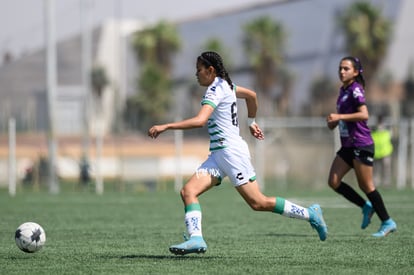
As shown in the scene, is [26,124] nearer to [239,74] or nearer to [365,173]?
[239,74]

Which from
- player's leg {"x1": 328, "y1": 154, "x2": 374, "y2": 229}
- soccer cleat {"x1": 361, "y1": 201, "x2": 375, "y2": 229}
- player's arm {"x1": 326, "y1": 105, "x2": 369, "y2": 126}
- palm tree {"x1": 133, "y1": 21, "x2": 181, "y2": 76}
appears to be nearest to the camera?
player's arm {"x1": 326, "y1": 105, "x2": 369, "y2": 126}

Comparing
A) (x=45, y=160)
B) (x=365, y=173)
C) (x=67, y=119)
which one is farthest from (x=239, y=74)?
(x=365, y=173)

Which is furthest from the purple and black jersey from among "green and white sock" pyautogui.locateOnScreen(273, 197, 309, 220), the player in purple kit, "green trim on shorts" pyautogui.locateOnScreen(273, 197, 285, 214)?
"green trim on shorts" pyautogui.locateOnScreen(273, 197, 285, 214)

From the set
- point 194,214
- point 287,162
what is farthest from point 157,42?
point 194,214

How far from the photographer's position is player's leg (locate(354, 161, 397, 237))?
11.8 metres

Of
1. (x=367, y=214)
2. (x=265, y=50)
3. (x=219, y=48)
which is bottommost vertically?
(x=367, y=214)

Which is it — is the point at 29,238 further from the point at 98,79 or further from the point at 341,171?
the point at 98,79

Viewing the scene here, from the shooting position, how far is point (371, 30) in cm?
6272

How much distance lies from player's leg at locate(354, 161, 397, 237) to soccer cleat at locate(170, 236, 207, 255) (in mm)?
3494

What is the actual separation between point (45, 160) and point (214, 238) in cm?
2553

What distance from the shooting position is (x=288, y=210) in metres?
9.61

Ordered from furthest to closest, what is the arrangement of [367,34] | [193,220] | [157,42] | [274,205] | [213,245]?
[157,42] → [367,34] → [213,245] → [274,205] → [193,220]

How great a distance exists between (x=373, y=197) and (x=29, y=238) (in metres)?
4.67

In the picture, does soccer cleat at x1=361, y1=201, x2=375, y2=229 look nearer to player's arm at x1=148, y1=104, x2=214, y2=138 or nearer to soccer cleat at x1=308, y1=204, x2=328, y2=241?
soccer cleat at x1=308, y1=204, x2=328, y2=241
